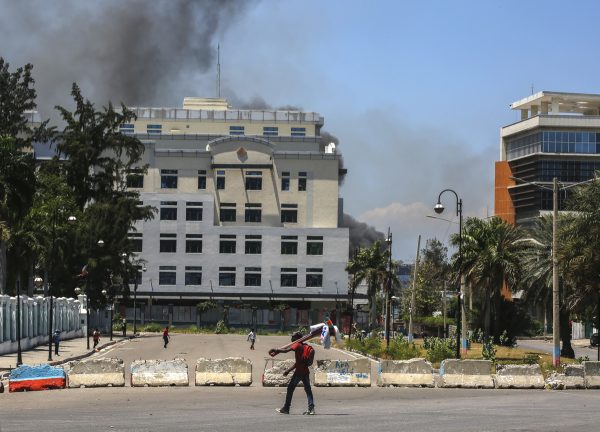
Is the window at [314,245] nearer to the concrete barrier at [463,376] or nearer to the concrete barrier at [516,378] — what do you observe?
the concrete barrier at [463,376]

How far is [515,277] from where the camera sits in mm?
67000

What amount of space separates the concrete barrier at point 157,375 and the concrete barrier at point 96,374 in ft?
1.52

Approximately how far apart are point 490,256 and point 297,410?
44.6m

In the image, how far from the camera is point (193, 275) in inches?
5133

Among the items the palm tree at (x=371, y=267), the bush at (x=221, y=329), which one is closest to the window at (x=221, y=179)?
the bush at (x=221, y=329)

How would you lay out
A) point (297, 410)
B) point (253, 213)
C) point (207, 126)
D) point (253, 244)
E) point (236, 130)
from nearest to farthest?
point (297, 410), point (253, 244), point (253, 213), point (236, 130), point (207, 126)

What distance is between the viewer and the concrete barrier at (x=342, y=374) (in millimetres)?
35188

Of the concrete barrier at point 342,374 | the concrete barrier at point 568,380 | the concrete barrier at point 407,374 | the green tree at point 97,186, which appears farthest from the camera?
the green tree at point 97,186

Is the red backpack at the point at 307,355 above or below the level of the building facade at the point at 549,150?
below

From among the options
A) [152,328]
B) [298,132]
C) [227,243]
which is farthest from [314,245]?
[298,132]

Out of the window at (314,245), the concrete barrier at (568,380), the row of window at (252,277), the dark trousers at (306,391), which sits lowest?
the concrete barrier at (568,380)

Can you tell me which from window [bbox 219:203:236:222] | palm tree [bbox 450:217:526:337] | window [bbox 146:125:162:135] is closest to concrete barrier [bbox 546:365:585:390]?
palm tree [bbox 450:217:526:337]

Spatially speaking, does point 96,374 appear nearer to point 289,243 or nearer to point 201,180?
point 289,243

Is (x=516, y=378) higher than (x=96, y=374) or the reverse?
the reverse
